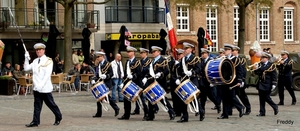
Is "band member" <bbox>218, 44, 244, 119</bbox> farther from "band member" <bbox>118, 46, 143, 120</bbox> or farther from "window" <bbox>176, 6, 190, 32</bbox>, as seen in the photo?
"window" <bbox>176, 6, 190, 32</bbox>

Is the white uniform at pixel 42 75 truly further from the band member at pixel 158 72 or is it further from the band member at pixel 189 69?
the band member at pixel 189 69

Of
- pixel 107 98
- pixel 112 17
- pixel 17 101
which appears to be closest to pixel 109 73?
pixel 107 98

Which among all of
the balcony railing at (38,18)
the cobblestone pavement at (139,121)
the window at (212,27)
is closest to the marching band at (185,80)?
the cobblestone pavement at (139,121)

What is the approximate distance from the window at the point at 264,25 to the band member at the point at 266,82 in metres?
32.6

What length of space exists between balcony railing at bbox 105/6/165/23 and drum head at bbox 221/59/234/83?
82.1 feet

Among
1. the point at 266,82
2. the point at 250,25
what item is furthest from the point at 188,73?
the point at 250,25

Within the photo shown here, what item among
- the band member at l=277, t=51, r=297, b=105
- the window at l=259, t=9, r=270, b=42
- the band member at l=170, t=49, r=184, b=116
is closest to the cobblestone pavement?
the band member at l=170, t=49, r=184, b=116

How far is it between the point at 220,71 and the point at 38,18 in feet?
74.7

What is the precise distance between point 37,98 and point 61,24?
76.2 feet

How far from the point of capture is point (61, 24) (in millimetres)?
37781

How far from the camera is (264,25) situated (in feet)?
163

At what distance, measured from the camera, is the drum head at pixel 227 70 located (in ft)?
52.6

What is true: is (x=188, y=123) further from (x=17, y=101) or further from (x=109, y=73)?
(x=17, y=101)

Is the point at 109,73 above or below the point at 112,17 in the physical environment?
below
